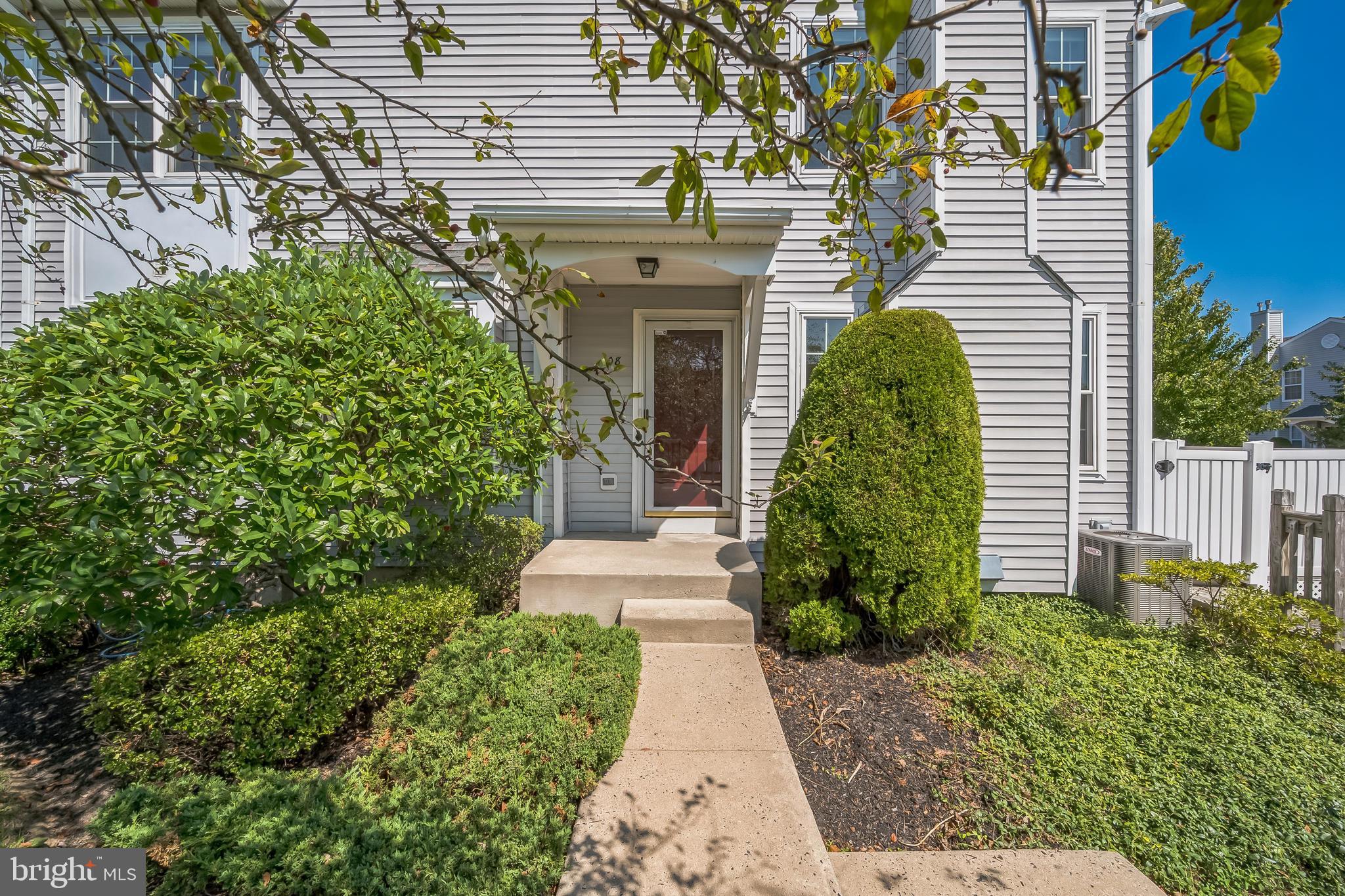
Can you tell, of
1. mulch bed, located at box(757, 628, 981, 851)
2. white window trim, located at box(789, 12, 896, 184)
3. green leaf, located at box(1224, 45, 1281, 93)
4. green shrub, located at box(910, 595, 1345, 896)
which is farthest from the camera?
white window trim, located at box(789, 12, 896, 184)

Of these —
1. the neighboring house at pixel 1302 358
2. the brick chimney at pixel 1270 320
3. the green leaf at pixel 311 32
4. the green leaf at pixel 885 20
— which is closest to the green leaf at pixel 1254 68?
the green leaf at pixel 885 20

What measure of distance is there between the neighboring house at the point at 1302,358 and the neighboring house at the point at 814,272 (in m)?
20.8

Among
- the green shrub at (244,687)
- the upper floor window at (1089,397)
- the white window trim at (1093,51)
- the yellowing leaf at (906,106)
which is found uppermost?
the white window trim at (1093,51)

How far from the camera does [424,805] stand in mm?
2182

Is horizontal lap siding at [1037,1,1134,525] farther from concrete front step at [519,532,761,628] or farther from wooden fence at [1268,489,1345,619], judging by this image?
concrete front step at [519,532,761,628]

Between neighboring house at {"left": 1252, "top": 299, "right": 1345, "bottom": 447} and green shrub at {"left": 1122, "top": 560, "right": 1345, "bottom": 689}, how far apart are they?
21.9 metres

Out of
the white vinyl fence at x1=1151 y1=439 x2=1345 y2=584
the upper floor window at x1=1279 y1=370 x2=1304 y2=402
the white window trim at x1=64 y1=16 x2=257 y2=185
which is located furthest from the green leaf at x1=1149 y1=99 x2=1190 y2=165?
the upper floor window at x1=1279 y1=370 x2=1304 y2=402

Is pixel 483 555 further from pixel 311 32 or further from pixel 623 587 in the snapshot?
pixel 311 32

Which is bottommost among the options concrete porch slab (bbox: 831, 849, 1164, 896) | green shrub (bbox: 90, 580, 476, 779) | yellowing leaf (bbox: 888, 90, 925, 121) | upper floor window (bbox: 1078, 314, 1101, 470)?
concrete porch slab (bbox: 831, 849, 1164, 896)

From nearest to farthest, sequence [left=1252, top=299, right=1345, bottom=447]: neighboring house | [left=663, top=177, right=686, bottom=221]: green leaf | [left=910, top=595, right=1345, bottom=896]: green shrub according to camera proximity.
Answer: [left=663, top=177, right=686, bottom=221]: green leaf
[left=910, top=595, right=1345, bottom=896]: green shrub
[left=1252, top=299, right=1345, bottom=447]: neighboring house

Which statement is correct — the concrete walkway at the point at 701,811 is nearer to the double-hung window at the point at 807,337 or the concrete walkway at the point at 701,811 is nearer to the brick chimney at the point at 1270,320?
the double-hung window at the point at 807,337

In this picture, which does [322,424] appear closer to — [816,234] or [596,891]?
[596,891]

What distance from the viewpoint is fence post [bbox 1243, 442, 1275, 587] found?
4773 mm

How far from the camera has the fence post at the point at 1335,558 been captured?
3.97 meters
